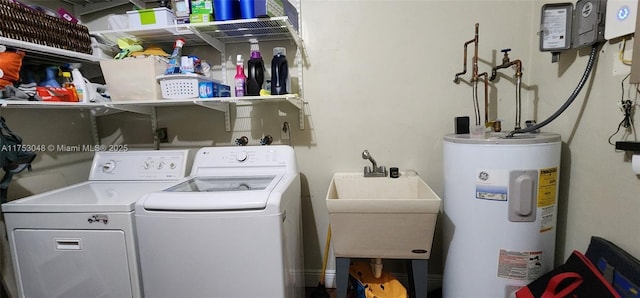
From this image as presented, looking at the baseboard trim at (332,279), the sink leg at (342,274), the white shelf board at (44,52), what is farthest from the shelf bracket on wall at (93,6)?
the baseboard trim at (332,279)

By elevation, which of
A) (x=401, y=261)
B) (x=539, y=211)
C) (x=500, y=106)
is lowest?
(x=401, y=261)

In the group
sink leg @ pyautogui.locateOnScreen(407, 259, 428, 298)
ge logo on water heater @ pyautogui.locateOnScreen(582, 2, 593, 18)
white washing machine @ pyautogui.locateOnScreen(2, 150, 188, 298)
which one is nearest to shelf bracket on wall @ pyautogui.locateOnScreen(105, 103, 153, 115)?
white washing machine @ pyautogui.locateOnScreen(2, 150, 188, 298)

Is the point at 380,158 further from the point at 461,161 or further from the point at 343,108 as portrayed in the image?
the point at 461,161

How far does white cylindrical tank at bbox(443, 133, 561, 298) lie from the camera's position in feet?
4.01

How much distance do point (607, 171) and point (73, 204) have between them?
2.31m

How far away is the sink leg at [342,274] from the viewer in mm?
1431

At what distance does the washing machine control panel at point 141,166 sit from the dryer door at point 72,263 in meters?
0.46

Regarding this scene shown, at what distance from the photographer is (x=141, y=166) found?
63.6 inches

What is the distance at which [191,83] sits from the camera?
152 cm

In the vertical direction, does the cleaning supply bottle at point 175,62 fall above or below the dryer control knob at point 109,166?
above

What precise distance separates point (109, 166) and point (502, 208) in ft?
7.10

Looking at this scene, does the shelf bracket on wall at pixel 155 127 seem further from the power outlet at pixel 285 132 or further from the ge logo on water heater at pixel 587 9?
the ge logo on water heater at pixel 587 9

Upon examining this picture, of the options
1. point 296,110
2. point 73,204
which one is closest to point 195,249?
point 73,204

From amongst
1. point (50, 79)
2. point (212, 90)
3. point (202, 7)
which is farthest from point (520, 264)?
point (50, 79)
